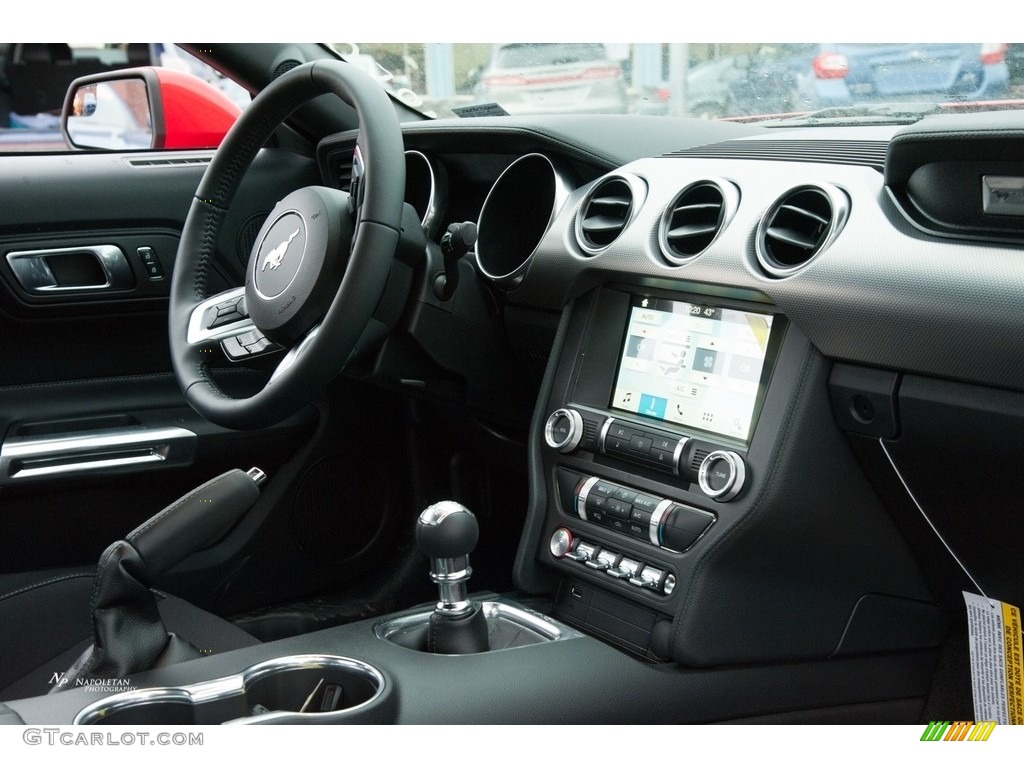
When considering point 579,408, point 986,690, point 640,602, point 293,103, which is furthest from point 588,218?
point 986,690

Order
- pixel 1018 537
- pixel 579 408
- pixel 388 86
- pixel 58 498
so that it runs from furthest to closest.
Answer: pixel 388 86
pixel 58 498
pixel 579 408
pixel 1018 537

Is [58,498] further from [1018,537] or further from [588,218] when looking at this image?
[1018,537]

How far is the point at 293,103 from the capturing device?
1.56 meters

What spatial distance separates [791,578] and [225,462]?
1167 millimetres

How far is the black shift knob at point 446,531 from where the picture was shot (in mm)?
1334

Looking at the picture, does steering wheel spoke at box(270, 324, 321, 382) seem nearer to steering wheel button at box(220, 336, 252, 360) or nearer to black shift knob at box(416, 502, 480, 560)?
steering wheel button at box(220, 336, 252, 360)

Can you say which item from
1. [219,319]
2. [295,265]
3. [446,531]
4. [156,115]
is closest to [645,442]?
[446,531]

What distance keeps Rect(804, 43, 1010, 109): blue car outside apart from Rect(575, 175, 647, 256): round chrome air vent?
0.37 m

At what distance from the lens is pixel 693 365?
4.45 ft

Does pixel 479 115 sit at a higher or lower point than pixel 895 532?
higher

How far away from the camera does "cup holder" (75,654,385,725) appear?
1.19 m

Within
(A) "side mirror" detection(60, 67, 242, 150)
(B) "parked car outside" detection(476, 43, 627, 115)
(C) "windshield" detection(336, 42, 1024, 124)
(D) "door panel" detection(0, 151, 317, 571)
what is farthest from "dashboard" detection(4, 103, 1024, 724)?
(A) "side mirror" detection(60, 67, 242, 150)

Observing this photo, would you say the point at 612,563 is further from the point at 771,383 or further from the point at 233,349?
the point at 233,349

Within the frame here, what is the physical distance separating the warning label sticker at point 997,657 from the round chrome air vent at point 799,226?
500mm
